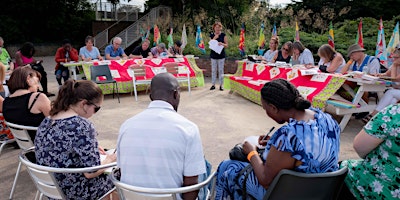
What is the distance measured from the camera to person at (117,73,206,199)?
5.79 ft

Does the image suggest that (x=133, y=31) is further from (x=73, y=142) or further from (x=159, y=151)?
(x=159, y=151)

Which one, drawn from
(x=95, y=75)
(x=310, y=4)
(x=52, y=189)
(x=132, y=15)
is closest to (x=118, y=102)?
(x=95, y=75)

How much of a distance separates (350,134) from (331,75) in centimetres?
104

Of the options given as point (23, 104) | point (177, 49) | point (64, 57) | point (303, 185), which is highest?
point (177, 49)

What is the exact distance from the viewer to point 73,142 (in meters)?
2.16

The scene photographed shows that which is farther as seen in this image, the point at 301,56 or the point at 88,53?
the point at 88,53

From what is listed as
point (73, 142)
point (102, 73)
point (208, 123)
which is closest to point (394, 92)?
point (208, 123)

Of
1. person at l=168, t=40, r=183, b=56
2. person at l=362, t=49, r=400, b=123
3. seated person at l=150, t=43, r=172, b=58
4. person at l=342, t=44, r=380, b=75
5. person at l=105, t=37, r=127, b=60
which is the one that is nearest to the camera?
person at l=362, t=49, r=400, b=123

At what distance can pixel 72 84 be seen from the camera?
2449mm

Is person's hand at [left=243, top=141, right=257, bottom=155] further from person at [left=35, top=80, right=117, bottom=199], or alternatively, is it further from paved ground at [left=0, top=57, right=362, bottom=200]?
paved ground at [left=0, top=57, right=362, bottom=200]

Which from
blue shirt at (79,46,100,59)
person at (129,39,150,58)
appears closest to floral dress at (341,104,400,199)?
blue shirt at (79,46,100,59)

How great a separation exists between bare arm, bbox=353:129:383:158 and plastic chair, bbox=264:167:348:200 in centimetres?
15

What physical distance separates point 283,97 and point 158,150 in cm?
86

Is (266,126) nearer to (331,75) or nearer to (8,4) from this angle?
(331,75)
